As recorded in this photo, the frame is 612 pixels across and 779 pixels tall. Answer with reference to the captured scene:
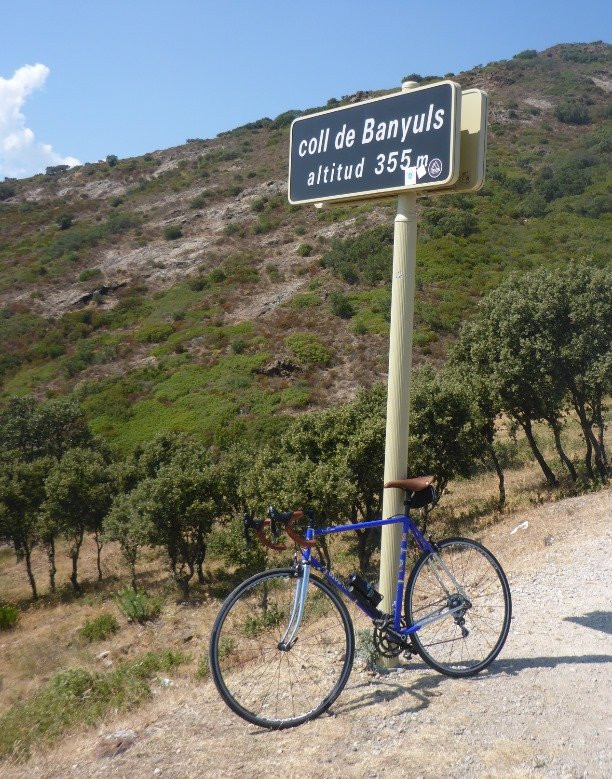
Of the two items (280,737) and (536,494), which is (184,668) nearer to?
(280,737)

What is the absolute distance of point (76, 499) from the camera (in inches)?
1101

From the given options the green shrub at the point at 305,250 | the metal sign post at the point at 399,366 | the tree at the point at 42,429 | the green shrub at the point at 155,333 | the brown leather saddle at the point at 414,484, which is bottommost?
the tree at the point at 42,429

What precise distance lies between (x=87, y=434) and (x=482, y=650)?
36.4m

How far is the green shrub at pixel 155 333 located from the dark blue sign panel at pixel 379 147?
4826cm

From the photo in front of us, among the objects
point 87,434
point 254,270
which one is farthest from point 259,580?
point 254,270

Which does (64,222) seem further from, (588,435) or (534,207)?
(588,435)

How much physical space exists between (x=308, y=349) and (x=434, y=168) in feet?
132

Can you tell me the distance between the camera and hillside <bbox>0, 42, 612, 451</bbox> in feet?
142

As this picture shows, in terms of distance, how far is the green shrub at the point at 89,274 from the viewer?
219ft

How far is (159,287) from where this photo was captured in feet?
208

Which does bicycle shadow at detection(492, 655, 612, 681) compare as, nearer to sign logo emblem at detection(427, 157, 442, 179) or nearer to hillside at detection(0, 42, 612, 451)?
sign logo emblem at detection(427, 157, 442, 179)

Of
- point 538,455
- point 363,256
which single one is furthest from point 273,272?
point 538,455

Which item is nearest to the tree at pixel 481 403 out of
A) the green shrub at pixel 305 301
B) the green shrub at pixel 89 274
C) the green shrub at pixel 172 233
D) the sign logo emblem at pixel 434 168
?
the sign logo emblem at pixel 434 168

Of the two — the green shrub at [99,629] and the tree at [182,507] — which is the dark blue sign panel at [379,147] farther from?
the tree at [182,507]
